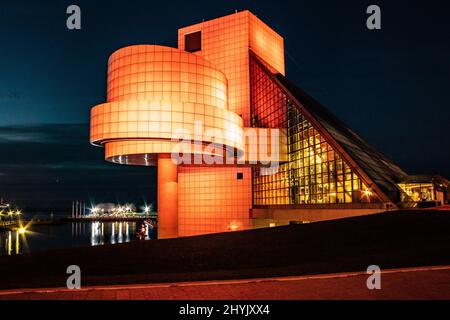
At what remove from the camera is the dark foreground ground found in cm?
1017

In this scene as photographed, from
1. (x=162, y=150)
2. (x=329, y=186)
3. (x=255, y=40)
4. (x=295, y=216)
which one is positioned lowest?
(x=295, y=216)

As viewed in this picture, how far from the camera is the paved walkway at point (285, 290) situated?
291 inches

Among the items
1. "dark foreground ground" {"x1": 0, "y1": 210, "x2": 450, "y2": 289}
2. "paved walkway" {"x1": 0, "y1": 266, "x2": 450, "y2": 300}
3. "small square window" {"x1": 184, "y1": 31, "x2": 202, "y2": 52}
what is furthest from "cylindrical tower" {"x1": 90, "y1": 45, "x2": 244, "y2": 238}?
"paved walkway" {"x1": 0, "y1": 266, "x2": 450, "y2": 300}

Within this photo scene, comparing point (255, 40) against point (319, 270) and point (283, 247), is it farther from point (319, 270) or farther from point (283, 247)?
point (319, 270)

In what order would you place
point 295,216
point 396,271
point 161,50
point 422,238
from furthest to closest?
point 295,216 → point 161,50 → point 422,238 → point 396,271

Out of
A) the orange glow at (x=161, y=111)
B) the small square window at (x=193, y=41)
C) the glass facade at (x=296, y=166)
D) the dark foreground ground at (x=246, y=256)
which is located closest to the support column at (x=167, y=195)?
the orange glow at (x=161, y=111)

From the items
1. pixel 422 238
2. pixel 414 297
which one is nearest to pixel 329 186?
pixel 422 238

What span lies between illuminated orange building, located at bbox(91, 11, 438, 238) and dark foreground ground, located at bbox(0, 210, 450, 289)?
1516 centimetres

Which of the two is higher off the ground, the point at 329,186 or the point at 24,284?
the point at 329,186

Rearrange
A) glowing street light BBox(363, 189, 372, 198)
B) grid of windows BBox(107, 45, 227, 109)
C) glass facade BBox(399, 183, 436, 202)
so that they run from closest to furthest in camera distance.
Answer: glowing street light BBox(363, 189, 372, 198), grid of windows BBox(107, 45, 227, 109), glass facade BBox(399, 183, 436, 202)

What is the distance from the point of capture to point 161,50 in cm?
3278

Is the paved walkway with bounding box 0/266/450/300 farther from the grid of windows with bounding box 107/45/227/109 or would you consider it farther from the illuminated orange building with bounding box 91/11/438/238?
the grid of windows with bounding box 107/45/227/109
